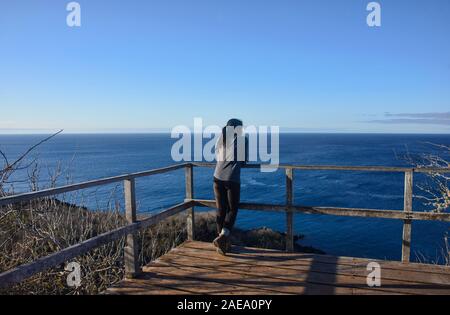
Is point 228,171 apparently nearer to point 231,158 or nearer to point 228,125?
point 231,158

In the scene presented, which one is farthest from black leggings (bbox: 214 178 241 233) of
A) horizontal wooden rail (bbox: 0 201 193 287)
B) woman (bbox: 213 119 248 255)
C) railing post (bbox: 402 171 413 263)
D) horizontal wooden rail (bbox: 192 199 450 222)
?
railing post (bbox: 402 171 413 263)

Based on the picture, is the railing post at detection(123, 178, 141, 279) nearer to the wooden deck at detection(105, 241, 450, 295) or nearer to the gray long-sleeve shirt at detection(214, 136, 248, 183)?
the wooden deck at detection(105, 241, 450, 295)

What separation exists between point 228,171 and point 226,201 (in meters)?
0.50

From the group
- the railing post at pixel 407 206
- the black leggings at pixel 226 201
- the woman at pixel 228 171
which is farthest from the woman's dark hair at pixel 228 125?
the railing post at pixel 407 206

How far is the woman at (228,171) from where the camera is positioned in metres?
5.07

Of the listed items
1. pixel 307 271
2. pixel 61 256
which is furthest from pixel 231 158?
pixel 61 256

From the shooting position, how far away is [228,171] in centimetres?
513

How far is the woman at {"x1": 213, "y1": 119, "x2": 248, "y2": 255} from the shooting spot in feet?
16.6

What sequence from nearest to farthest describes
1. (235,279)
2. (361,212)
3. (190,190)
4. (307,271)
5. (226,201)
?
(235,279), (307,271), (361,212), (226,201), (190,190)

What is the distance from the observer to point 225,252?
205 inches

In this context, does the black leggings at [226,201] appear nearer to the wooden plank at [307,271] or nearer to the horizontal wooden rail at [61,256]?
the wooden plank at [307,271]
